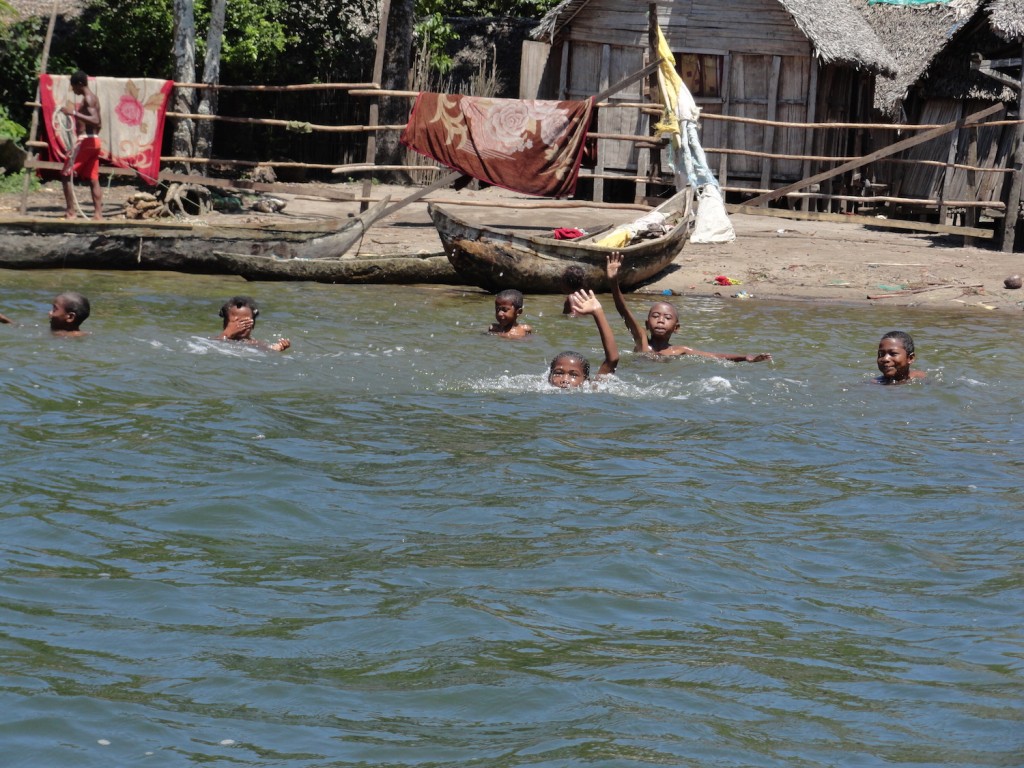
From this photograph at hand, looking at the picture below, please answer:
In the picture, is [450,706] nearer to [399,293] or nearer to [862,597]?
[862,597]

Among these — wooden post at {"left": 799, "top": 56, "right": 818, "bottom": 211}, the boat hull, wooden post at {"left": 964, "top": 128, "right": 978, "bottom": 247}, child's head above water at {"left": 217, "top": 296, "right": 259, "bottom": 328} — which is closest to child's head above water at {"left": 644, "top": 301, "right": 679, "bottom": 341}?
child's head above water at {"left": 217, "top": 296, "right": 259, "bottom": 328}

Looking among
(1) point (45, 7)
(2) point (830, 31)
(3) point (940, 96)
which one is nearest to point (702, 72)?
(2) point (830, 31)

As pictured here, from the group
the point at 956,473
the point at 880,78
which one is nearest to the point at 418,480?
the point at 956,473

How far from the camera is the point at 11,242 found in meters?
13.6

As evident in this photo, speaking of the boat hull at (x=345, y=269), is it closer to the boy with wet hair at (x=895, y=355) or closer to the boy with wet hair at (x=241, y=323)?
the boy with wet hair at (x=241, y=323)

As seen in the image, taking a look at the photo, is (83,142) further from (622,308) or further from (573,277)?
(622,308)

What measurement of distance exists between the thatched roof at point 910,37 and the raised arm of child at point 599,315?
1183cm

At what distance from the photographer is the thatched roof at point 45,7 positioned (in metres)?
21.5

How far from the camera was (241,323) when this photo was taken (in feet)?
33.0

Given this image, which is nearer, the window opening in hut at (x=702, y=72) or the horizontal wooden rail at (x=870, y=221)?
the horizontal wooden rail at (x=870, y=221)

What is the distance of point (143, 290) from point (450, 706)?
9795mm

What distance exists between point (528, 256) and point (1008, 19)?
7618mm

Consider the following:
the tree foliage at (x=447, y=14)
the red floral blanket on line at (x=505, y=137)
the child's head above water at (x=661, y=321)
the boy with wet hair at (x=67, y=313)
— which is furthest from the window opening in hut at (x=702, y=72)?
the boy with wet hair at (x=67, y=313)

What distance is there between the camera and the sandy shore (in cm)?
1412
